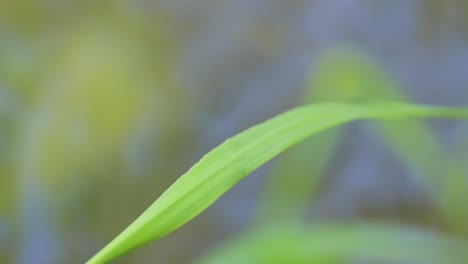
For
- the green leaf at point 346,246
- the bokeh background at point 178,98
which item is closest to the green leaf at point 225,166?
the green leaf at point 346,246

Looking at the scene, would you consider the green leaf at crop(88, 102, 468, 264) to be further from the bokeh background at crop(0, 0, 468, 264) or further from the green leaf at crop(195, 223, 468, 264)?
the bokeh background at crop(0, 0, 468, 264)

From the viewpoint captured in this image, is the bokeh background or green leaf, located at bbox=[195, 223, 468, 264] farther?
the bokeh background

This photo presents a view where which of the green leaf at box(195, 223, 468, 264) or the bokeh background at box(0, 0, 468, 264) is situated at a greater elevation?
the bokeh background at box(0, 0, 468, 264)

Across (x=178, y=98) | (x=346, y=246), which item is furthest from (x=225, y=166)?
(x=178, y=98)

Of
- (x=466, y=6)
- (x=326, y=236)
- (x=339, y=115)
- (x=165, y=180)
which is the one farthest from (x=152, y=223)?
(x=466, y=6)

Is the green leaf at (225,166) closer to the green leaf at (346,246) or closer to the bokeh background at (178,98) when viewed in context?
the green leaf at (346,246)

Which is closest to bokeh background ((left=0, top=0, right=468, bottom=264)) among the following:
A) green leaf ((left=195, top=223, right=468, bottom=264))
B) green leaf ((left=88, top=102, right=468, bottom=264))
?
green leaf ((left=195, top=223, right=468, bottom=264))
